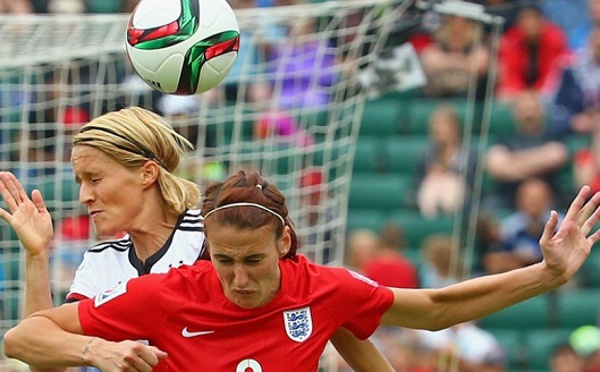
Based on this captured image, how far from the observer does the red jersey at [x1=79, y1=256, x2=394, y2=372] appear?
422 cm

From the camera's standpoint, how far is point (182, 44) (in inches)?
210

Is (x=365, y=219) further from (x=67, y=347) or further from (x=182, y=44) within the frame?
(x=67, y=347)

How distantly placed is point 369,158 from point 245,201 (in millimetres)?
7963

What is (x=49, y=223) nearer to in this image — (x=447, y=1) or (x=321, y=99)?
(x=447, y=1)

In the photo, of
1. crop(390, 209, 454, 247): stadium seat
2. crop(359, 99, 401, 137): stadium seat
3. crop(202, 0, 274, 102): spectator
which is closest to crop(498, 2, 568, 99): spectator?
crop(359, 99, 401, 137): stadium seat

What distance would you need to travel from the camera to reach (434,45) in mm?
11820

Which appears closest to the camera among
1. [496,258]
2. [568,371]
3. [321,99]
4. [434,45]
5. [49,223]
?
[49,223]

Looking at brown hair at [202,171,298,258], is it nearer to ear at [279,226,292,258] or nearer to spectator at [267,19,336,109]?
ear at [279,226,292,258]

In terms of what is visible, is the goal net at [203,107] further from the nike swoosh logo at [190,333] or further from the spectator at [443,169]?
the nike swoosh logo at [190,333]

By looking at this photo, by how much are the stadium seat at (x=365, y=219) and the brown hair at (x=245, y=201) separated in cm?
702

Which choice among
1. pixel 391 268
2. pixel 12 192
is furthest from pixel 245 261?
pixel 391 268

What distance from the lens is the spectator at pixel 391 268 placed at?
10.2 meters

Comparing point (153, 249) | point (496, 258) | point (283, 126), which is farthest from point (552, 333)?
point (153, 249)

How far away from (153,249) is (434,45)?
732cm
